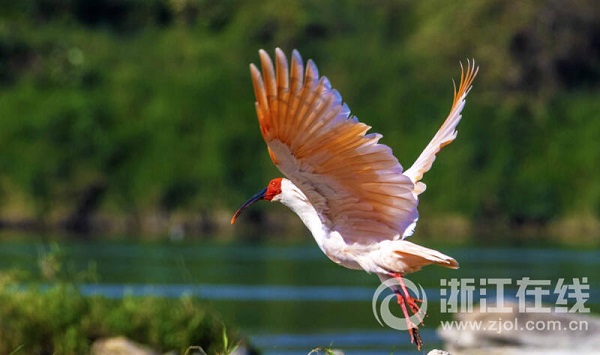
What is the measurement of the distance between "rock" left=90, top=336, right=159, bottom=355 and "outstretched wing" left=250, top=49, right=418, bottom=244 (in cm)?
459

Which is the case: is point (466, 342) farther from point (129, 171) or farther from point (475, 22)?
point (475, 22)

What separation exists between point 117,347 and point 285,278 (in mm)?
13871

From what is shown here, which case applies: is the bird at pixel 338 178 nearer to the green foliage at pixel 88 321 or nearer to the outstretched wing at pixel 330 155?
the outstretched wing at pixel 330 155

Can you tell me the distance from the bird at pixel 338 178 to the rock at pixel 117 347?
4413mm

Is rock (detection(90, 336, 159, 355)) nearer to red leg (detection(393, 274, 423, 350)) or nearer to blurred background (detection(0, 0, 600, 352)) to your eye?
red leg (detection(393, 274, 423, 350))

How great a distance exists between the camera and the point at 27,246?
30.5 m

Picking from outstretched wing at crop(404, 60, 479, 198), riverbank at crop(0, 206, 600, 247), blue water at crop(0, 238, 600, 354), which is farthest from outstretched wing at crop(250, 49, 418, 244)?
riverbank at crop(0, 206, 600, 247)

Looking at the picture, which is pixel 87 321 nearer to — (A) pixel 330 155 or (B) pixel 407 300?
(B) pixel 407 300

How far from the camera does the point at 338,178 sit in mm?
8188

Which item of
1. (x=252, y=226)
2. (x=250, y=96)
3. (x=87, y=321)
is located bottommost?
(x=87, y=321)

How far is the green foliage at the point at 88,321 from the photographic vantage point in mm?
12875

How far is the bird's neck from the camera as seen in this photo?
333 inches

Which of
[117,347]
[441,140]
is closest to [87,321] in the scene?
[117,347]

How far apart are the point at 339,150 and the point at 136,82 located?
36.8m
